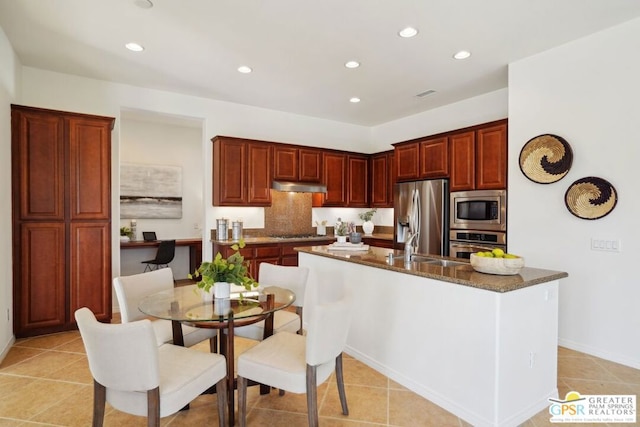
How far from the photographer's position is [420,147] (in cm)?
516

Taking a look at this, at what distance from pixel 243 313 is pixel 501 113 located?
4379 millimetres

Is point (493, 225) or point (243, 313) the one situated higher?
point (493, 225)

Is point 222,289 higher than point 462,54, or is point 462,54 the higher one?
point 462,54

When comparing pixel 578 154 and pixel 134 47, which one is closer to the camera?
pixel 578 154

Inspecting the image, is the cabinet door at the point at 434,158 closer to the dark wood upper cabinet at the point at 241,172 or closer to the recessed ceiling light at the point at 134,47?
the dark wood upper cabinet at the point at 241,172

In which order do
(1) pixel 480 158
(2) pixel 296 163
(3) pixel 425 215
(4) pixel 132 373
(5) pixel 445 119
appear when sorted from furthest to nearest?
(2) pixel 296 163 → (5) pixel 445 119 → (3) pixel 425 215 → (1) pixel 480 158 → (4) pixel 132 373

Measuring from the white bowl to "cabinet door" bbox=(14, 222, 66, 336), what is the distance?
4.12 m

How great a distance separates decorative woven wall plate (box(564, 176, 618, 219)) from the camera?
3.13m

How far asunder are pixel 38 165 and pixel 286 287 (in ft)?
9.64

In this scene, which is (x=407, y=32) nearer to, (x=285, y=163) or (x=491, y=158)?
(x=491, y=158)

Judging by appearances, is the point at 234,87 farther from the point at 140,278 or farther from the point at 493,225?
the point at 493,225

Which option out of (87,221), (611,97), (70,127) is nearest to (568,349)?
(611,97)

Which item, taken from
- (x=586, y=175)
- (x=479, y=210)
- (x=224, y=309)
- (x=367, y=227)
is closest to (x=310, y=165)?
(x=367, y=227)

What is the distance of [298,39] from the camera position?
10.9 feet
